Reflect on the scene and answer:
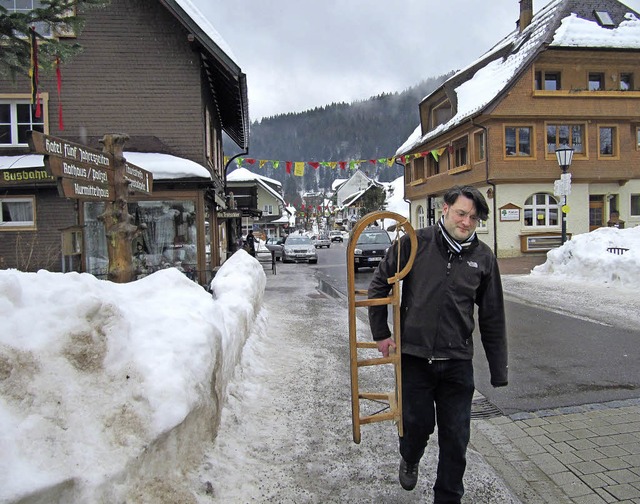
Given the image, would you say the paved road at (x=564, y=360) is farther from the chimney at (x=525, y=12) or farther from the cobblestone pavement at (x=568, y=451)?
the chimney at (x=525, y=12)

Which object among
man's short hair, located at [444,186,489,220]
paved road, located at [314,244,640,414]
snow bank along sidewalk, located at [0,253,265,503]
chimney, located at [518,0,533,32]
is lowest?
paved road, located at [314,244,640,414]

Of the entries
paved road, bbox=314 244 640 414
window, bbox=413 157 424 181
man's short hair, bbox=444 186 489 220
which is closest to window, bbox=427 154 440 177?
window, bbox=413 157 424 181

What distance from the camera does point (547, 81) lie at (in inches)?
1006

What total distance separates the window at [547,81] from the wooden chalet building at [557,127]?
0.15 ft

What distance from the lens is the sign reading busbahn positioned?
4.23 metres

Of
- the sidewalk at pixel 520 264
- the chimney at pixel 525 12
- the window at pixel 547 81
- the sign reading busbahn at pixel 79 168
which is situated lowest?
the sidewalk at pixel 520 264

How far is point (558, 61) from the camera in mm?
25016

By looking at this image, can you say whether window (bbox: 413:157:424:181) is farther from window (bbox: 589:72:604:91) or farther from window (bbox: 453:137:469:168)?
window (bbox: 589:72:604:91)

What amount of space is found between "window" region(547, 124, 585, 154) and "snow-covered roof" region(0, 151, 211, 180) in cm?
1880

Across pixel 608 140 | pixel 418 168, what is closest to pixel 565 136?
pixel 608 140

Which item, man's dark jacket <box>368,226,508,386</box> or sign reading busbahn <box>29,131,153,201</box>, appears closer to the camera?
man's dark jacket <box>368,226,508,386</box>

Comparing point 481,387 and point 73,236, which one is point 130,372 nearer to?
point 73,236

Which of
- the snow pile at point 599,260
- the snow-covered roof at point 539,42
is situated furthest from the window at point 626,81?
the snow pile at point 599,260

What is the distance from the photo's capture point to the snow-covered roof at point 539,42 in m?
24.4
